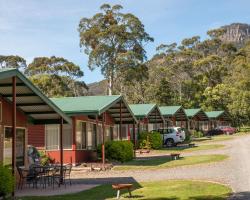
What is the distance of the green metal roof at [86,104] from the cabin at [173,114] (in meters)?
21.4

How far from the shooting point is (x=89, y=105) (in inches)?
1040

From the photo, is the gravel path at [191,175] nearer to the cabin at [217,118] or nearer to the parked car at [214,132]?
the parked car at [214,132]

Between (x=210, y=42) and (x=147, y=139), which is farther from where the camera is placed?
(x=210, y=42)

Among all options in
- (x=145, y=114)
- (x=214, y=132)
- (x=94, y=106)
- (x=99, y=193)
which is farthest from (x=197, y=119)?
(x=99, y=193)

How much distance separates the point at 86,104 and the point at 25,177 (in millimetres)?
9731

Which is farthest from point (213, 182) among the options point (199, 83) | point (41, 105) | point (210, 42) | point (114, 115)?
point (210, 42)

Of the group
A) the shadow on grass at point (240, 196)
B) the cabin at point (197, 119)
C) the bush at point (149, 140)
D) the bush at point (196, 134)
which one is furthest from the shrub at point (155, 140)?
the shadow on grass at point (240, 196)

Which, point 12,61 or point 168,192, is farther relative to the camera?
point 12,61

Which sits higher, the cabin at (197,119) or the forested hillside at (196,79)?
the forested hillside at (196,79)

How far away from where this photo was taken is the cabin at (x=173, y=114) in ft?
163

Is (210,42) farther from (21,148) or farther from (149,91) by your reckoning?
(21,148)

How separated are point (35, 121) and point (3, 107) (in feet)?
9.15

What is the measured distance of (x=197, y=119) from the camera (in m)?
68.2

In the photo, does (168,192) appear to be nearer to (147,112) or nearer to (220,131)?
(147,112)
